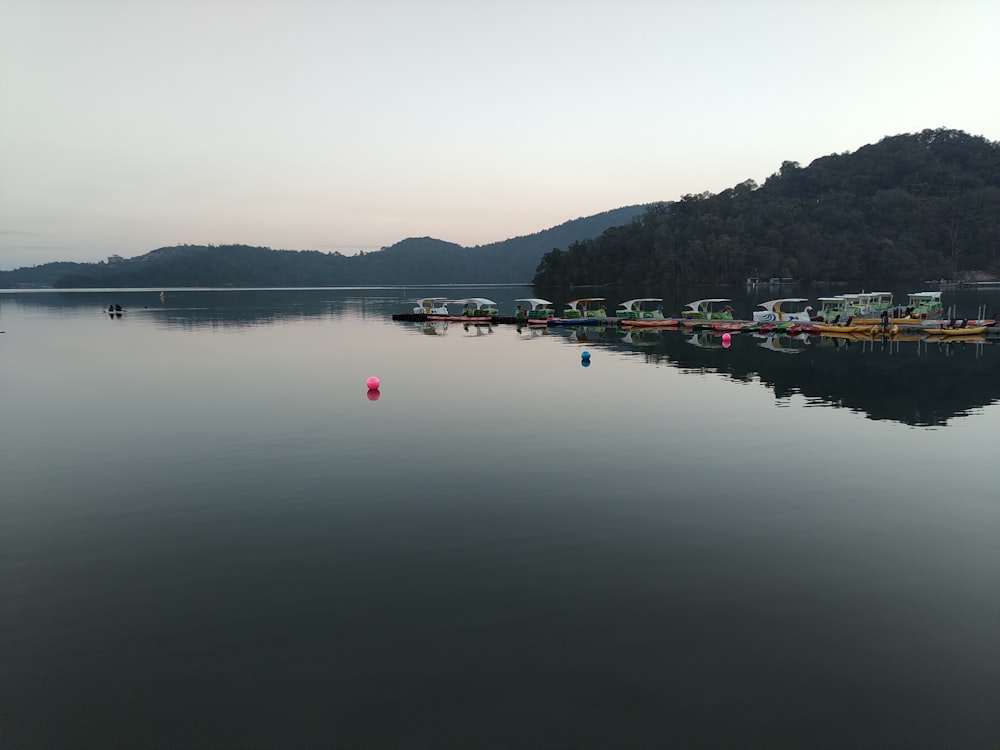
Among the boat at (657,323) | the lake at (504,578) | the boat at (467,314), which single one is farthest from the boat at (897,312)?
the boat at (467,314)

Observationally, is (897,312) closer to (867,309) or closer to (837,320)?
(867,309)

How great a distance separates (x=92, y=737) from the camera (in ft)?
27.9

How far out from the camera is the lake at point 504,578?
8.78 m

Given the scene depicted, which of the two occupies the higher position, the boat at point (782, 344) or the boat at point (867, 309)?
the boat at point (867, 309)

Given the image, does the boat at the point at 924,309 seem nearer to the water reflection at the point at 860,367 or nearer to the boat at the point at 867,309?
the boat at the point at 867,309

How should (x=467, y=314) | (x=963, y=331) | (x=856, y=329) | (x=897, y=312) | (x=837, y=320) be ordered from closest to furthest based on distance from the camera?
(x=963, y=331) → (x=856, y=329) → (x=837, y=320) → (x=897, y=312) → (x=467, y=314)

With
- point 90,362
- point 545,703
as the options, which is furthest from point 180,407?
Result: point 545,703

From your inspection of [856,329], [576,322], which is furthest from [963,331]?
[576,322]

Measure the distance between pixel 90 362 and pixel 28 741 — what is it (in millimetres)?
52309

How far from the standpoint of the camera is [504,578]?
12.8m

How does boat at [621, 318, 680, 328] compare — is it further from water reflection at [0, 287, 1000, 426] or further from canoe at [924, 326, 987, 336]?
canoe at [924, 326, 987, 336]

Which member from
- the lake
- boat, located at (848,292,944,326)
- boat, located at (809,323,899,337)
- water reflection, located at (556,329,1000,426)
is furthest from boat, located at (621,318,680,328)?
the lake

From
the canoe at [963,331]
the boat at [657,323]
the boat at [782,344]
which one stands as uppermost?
the boat at [657,323]

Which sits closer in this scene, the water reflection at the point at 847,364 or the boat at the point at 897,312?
the water reflection at the point at 847,364
